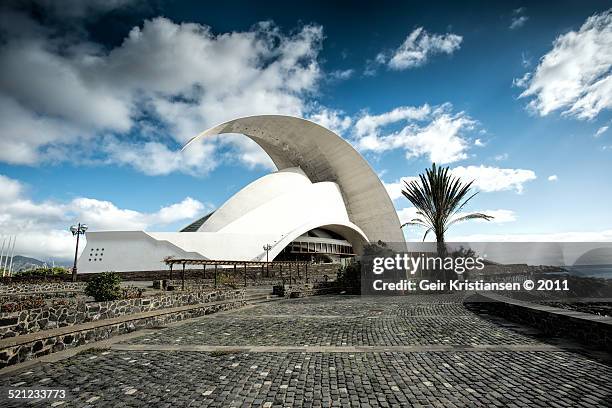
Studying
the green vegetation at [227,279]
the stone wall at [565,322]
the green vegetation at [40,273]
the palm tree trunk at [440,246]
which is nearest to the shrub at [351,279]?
the palm tree trunk at [440,246]

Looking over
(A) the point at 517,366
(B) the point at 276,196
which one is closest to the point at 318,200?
(B) the point at 276,196

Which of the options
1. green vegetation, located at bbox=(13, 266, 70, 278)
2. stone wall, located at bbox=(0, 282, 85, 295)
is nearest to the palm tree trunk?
stone wall, located at bbox=(0, 282, 85, 295)

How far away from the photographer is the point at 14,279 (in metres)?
20.0

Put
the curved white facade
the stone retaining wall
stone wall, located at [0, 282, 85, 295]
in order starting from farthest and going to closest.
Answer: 1. the curved white facade
2. stone wall, located at [0, 282, 85, 295]
3. the stone retaining wall

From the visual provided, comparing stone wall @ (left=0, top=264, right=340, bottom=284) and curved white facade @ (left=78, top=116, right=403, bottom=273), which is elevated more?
curved white facade @ (left=78, top=116, right=403, bottom=273)

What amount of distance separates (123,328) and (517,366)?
7.40 metres

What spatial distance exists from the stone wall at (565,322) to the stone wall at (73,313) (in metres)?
9.35

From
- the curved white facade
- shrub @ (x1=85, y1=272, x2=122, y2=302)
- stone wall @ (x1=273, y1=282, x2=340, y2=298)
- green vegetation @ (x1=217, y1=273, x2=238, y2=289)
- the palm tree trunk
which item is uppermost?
the curved white facade

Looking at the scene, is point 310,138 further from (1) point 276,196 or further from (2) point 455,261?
(2) point 455,261

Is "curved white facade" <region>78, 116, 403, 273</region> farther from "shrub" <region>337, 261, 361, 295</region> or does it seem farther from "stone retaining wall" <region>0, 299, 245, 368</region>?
"stone retaining wall" <region>0, 299, 245, 368</region>

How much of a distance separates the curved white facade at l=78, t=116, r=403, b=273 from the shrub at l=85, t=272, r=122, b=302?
23.4m

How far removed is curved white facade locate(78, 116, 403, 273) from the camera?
31.4 m

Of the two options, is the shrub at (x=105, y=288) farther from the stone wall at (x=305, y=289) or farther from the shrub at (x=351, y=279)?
the shrub at (x=351, y=279)

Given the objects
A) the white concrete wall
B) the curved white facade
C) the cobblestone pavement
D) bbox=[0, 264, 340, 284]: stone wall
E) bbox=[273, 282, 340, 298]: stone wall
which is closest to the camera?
the cobblestone pavement
